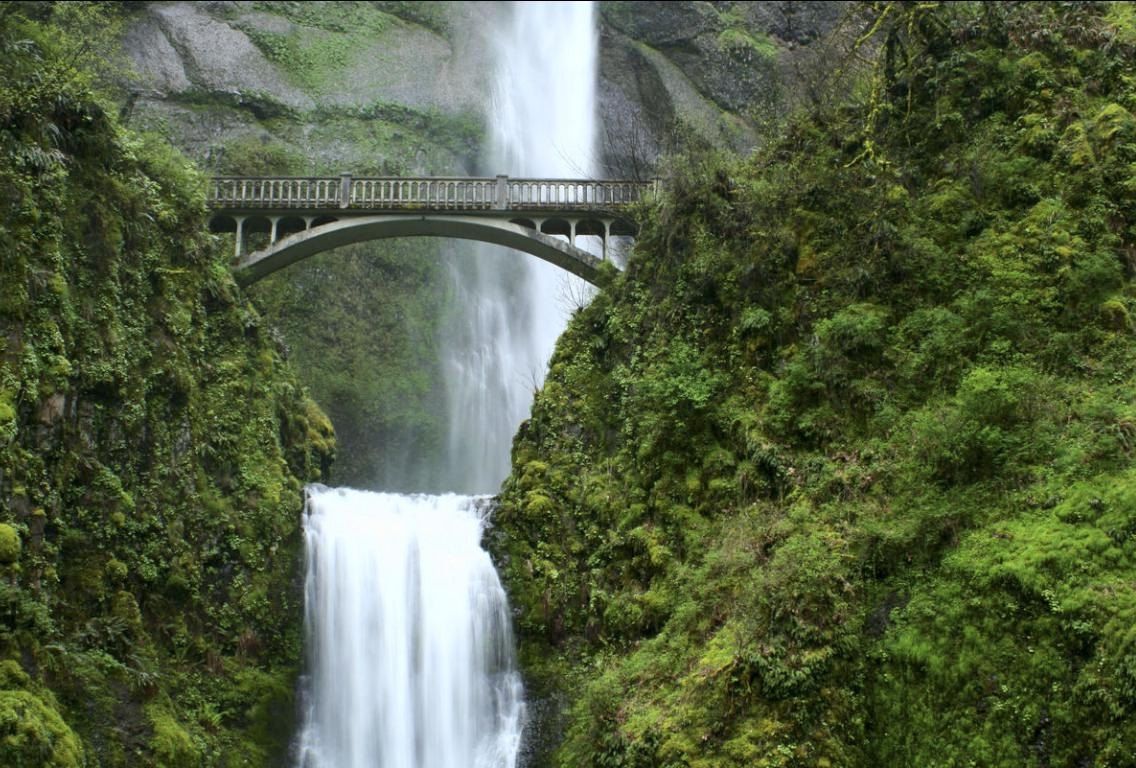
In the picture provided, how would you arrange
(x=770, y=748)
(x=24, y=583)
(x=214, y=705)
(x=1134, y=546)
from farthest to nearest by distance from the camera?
1. (x=214, y=705)
2. (x=24, y=583)
3. (x=770, y=748)
4. (x=1134, y=546)

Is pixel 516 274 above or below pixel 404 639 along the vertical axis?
above

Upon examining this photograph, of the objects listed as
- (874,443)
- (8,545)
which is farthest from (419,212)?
(8,545)

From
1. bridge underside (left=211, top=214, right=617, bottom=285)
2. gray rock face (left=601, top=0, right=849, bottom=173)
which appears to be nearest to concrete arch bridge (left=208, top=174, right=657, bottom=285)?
bridge underside (left=211, top=214, right=617, bottom=285)

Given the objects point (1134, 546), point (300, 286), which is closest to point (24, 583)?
point (1134, 546)

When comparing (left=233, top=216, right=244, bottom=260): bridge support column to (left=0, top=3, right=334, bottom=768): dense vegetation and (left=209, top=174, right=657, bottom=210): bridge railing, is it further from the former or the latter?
(left=0, top=3, right=334, bottom=768): dense vegetation

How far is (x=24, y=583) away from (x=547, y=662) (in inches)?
315

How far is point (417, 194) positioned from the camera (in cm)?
2492

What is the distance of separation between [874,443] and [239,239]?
A: 1655 cm

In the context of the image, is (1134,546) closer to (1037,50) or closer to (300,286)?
(1037,50)

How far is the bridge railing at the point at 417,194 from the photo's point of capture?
2441cm

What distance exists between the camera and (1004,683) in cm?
1059

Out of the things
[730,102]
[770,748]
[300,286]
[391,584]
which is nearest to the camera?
[770,748]

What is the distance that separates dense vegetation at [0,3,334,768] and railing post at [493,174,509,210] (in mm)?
6852

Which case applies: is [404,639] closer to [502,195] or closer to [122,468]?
[122,468]
